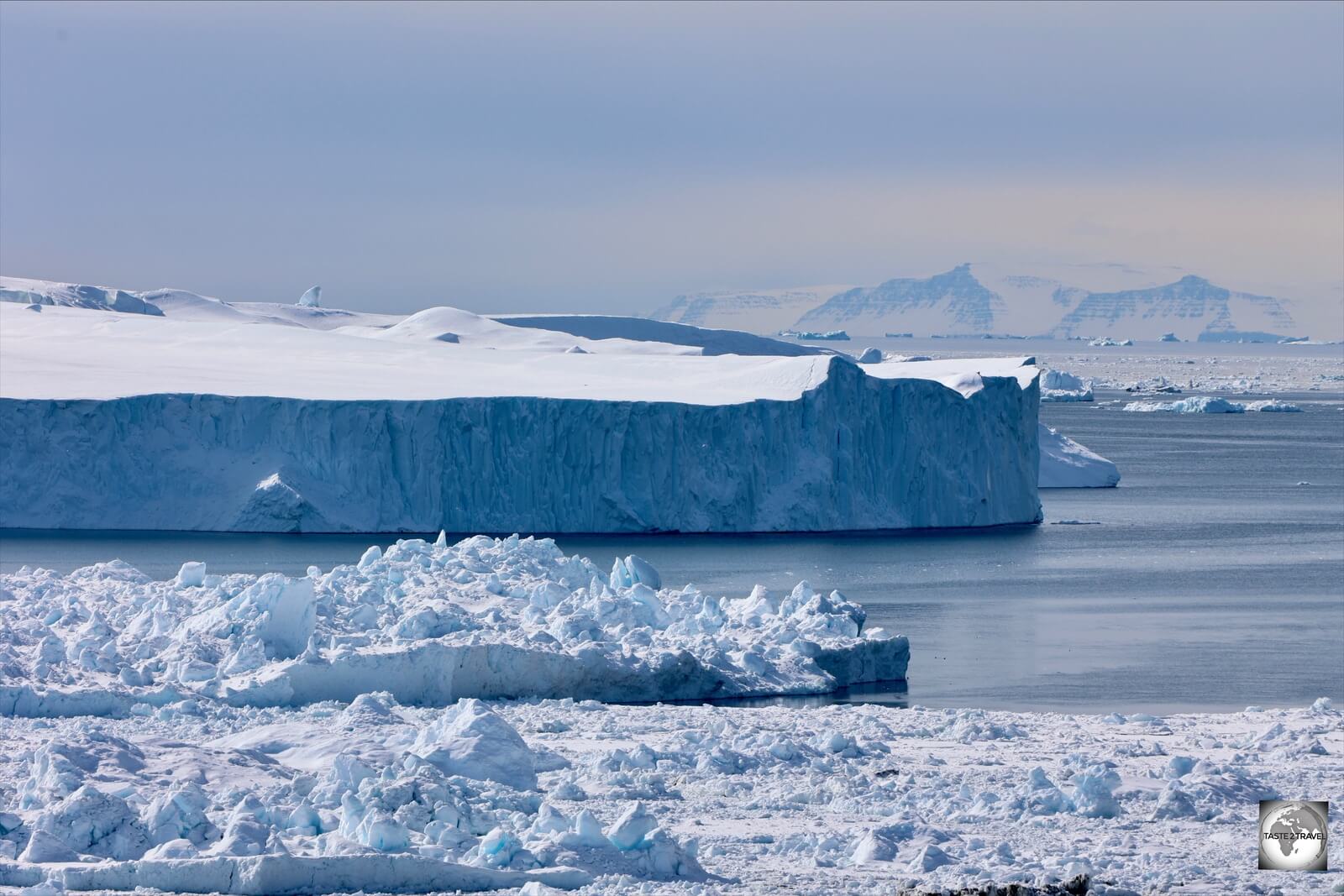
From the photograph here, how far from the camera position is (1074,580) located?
19.9 m

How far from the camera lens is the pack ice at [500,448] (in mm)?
21547

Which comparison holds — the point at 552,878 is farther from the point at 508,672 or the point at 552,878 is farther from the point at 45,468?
the point at 45,468

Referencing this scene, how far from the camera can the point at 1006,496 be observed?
79.7 feet

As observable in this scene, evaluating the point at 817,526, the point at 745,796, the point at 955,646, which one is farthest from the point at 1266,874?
the point at 817,526

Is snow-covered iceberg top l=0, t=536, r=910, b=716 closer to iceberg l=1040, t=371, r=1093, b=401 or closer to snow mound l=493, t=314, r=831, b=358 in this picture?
snow mound l=493, t=314, r=831, b=358

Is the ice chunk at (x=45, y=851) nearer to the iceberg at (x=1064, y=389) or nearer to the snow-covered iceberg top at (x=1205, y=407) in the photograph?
the snow-covered iceberg top at (x=1205, y=407)

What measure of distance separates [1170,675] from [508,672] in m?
5.50

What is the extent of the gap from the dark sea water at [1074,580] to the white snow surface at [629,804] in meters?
3.39

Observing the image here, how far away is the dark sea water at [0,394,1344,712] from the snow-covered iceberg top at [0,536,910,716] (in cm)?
92

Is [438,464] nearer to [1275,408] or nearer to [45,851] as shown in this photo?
[45,851]

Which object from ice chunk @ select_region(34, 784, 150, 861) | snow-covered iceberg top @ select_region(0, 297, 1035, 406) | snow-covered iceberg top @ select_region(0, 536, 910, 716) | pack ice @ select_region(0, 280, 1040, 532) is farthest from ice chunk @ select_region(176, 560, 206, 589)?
snow-covered iceberg top @ select_region(0, 297, 1035, 406)

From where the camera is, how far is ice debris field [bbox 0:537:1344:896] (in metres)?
6.39

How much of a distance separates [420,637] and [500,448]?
35.4ft

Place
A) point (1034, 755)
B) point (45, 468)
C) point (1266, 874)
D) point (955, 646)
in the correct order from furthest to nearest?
point (45, 468) < point (955, 646) < point (1034, 755) < point (1266, 874)
